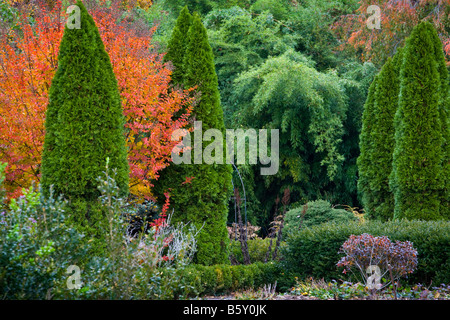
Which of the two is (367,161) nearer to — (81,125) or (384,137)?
(384,137)

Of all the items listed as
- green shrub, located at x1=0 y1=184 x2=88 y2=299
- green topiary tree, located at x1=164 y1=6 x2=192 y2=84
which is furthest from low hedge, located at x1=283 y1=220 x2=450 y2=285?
green shrub, located at x1=0 y1=184 x2=88 y2=299

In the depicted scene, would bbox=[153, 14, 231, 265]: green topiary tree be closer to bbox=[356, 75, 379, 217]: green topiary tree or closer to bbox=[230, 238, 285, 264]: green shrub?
bbox=[230, 238, 285, 264]: green shrub

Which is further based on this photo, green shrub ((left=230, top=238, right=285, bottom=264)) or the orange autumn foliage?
green shrub ((left=230, top=238, right=285, bottom=264))

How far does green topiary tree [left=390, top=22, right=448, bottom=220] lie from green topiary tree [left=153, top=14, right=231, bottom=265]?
3062 millimetres

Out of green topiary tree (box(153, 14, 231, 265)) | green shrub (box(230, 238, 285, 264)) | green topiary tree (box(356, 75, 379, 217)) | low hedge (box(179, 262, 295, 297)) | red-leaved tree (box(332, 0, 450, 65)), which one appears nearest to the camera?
low hedge (box(179, 262, 295, 297))

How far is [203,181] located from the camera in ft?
24.2

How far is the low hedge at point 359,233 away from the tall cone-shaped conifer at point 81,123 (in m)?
2.67

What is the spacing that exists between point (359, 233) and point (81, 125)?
3.96 m

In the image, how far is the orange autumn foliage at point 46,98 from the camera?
20.9 feet

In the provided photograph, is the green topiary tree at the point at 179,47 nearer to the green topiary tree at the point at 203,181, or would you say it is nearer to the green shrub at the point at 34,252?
the green topiary tree at the point at 203,181

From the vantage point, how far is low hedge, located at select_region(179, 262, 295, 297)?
629 cm

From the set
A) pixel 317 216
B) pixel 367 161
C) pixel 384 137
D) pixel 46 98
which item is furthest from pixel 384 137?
pixel 46 98

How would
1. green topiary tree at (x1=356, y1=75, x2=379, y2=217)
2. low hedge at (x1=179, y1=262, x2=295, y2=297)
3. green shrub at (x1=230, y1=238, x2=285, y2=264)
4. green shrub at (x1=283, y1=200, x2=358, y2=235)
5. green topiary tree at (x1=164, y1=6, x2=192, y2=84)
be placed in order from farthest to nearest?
green shrub at (x1=283, y1=200, x2=358, y2=235)
green topiary tree at (x1=356, y1=75, x2=379, y2=217)
green shrub at (x1=230, y1=238, x2=285, y2=264)
green topiary tree at (x1=164, y1=6, x2=192, y2=84)
low hedge at (x1=179, y1=262, x2=295, y2=297)

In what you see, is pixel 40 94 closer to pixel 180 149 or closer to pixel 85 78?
pixel 85 78
